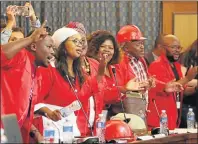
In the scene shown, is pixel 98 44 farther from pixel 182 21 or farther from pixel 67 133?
pixel 182 21

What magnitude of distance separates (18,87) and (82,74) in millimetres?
654

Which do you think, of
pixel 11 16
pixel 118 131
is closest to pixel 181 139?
pixel 118 131

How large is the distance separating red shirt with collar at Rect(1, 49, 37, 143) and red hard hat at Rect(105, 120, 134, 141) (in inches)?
23.1

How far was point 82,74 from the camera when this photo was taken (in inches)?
185

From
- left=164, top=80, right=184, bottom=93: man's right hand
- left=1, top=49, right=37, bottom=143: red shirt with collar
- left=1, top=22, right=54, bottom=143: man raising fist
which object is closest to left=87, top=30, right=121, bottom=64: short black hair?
left=164, top=80, right=184, bottom=93: man's right hand

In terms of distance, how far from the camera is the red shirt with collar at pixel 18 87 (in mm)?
4082

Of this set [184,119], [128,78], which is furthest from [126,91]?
[184,119]

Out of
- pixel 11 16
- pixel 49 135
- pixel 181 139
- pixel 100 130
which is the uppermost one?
pixel 11 16

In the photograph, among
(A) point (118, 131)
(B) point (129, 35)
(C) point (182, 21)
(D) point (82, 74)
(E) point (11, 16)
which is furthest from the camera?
(C) point (182, 21)

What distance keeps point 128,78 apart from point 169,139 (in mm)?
1105

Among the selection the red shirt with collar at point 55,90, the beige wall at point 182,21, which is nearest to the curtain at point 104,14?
the beige wall at point 182,21

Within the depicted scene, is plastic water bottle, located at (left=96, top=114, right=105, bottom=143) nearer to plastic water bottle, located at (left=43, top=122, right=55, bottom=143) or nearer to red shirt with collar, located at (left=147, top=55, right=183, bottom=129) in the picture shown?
plastic water bottle, located at (left=43, top=122, right=55, bottom=143)

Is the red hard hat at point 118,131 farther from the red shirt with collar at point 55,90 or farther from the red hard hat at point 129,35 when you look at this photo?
the red hard hat at point 129,35

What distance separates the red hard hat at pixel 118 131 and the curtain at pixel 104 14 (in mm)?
2913
